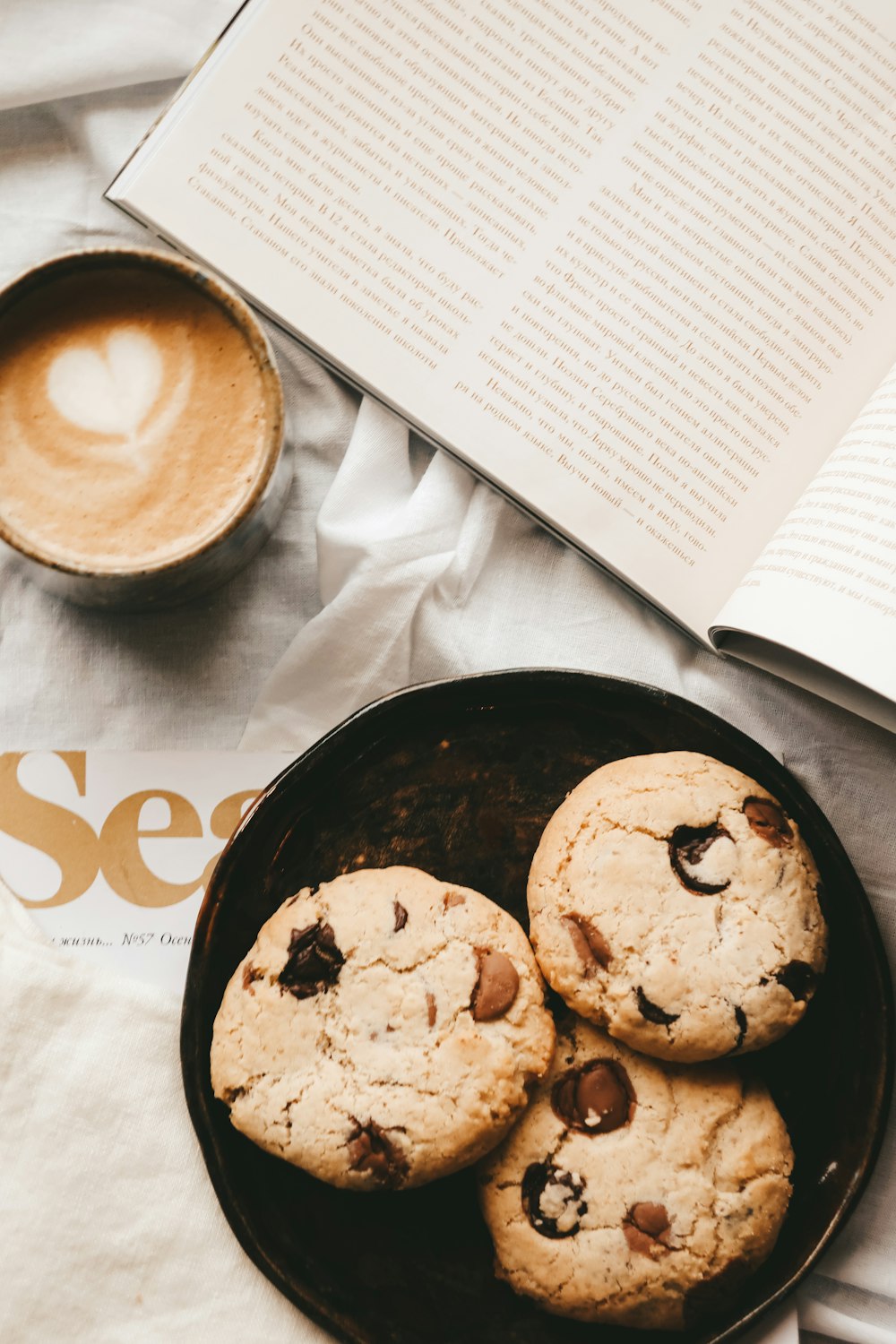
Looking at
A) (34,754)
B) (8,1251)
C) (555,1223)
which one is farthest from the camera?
(34,754)

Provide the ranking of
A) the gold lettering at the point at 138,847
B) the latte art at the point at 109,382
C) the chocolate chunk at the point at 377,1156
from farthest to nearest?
the gold lettering at the point at 138,847
the latte art at the point at 109,382
the chocolate chunk at the point at 377,1156

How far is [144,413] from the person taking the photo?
35.6 inches

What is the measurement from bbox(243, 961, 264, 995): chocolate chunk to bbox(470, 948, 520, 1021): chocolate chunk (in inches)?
7.3

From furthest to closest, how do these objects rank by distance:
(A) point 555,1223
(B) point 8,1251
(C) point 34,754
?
1. (C) point 34,754
2. (B) point 8,1251
3. (A) point 555,1223

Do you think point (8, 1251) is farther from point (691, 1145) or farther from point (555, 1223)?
point (691, 1145)

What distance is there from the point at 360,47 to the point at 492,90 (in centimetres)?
14

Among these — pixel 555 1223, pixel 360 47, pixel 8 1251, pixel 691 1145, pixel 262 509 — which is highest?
pixel 360 47

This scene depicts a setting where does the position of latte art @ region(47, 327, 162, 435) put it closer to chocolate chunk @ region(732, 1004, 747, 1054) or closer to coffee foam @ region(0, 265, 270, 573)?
coffee foam @ region(0, 265, 270, 573)

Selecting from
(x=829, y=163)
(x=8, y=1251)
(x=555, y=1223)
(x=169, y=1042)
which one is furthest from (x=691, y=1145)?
(x=829, y=163)

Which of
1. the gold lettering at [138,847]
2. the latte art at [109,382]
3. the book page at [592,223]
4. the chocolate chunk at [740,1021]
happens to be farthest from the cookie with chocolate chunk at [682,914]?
the latte art at [109,382]

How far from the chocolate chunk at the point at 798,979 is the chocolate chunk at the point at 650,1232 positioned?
0.69 feet

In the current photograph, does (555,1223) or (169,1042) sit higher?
(555,1223)

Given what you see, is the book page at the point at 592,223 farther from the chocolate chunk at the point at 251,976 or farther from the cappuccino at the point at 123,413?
the chocolate chunk at the point at 251,976

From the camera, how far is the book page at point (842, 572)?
0.85 metres
